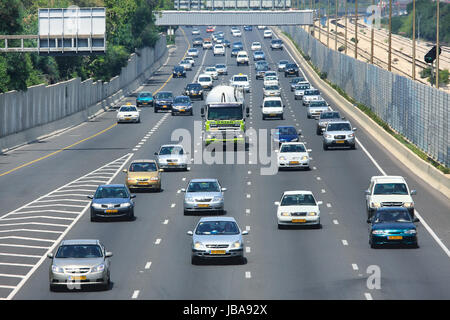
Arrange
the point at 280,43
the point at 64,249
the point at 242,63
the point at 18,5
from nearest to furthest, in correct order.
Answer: the point at 64,249 < the point at 18,5 < the point at 242,63 < the point at 280,43

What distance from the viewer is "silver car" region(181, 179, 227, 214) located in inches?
1708

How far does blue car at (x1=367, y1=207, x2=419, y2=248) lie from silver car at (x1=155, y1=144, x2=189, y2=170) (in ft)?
76.6

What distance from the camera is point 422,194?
162ft

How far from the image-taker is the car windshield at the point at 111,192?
43062 millimetres

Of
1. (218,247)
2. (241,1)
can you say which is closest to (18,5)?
(218,247)

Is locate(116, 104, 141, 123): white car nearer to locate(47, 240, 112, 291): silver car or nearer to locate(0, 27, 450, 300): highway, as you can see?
locate(0, 27, 450, 300): highway

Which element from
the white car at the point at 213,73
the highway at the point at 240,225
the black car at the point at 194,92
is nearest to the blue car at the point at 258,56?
the white car at the point at 213,73

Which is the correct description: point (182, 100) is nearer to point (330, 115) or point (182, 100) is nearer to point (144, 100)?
point (144, 100)

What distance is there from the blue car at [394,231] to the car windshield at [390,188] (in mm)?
5846

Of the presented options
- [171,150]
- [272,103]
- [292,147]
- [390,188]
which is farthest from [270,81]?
[390,188]

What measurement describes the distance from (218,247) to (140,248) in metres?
4.52

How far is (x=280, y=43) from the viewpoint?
17350 cm

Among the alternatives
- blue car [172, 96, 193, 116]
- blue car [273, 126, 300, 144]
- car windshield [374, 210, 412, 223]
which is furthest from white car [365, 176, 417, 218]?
blue car [172, 96, 193, 116]

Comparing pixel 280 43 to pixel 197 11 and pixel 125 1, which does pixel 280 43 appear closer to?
pixel 197 11
